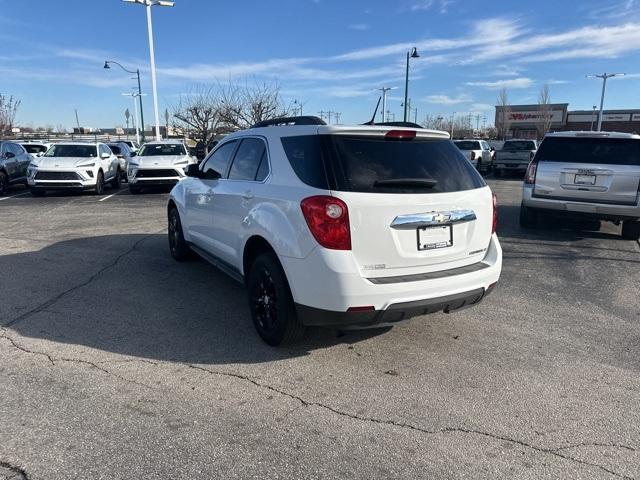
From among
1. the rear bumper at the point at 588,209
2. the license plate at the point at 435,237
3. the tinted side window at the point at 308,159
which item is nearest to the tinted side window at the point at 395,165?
the tinted side window at the point at 308,159

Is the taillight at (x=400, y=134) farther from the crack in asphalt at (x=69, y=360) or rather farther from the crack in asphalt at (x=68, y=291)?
the crack in asphalt at (x=68, y=291)

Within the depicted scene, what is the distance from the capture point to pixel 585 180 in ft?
26.8

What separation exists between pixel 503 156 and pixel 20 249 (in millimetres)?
20335

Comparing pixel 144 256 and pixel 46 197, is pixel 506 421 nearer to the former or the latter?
pixel 144 256

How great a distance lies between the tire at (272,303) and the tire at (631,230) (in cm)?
716

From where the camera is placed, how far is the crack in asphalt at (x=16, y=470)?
2502 millimetres

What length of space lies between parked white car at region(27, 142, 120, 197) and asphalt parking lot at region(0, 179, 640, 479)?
9519mm

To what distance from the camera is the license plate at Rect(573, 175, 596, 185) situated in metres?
8.12

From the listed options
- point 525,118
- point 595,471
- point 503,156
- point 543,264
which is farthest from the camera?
point 525,118

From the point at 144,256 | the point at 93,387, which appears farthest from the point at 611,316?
the point at 144,256

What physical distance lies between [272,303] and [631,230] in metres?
7.34

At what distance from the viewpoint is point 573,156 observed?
8445 millimetres

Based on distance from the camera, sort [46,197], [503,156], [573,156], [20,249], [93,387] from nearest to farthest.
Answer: [93,387]
[20,249]
[573,156]
[46,197]
[503,156]

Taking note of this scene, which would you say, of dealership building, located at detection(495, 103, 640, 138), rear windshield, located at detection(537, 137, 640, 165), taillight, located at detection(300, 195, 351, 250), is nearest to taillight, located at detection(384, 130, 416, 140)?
taillight, located at detection(300, 195, 351, 250)
